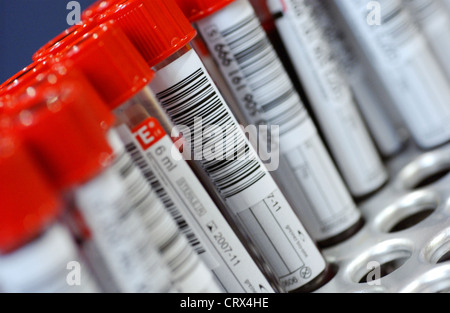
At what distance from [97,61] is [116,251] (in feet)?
0.34

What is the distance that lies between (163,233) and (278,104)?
18 cm

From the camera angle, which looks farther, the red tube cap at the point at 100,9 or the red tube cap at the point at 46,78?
the red tube cap at the point at 100,9

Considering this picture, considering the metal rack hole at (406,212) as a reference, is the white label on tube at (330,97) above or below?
above

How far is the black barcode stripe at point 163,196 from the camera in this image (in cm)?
39

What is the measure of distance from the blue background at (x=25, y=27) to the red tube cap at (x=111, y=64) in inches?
13.0

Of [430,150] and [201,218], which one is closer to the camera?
[201,218]

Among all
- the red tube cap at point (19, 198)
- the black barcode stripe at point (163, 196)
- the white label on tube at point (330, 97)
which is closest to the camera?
the red tube cap at point (19, 198)

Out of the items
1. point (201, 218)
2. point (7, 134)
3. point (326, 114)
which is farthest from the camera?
point (326, 114)

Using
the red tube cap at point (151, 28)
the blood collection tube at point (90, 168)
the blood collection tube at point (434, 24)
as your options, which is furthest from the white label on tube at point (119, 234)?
the blood collection tube at point (434, 24)

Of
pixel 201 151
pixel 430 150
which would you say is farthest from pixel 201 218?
pixel 430 150

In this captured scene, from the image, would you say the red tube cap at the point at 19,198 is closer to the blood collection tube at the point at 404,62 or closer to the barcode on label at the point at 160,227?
the barcode on label at the point at 160,227

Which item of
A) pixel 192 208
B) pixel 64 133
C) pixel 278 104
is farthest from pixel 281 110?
pixel 64 133

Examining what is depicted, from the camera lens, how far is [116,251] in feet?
1.03
